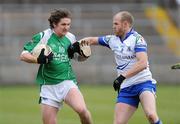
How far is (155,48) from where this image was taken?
→ 29906 millimetres

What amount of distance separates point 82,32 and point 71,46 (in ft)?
61.4

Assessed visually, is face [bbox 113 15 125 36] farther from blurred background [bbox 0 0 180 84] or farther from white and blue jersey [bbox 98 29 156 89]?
blurred background [bbox 0 0 180 84]

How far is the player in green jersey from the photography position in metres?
11.2

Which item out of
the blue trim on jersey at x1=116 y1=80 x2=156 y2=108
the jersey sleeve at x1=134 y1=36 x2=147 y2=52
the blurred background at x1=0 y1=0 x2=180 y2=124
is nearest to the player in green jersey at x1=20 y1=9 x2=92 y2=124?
the blue trim on jersey at x1=116 y1=80 x2=156 y2=108

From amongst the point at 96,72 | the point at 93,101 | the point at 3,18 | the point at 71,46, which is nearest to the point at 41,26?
the point at 3,18

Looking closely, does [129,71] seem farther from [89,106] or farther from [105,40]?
[89,106]

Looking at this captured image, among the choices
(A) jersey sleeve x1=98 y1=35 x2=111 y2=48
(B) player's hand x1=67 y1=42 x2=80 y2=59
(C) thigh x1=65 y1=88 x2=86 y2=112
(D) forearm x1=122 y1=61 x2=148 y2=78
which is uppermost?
(A) jersey sleeve x1=98 y1=35 x2=111 y2=48

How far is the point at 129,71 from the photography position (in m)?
10.8

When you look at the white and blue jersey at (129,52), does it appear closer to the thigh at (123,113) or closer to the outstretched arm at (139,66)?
the outstretched arm at (139,66)

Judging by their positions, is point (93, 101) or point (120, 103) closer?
point (120, 103)

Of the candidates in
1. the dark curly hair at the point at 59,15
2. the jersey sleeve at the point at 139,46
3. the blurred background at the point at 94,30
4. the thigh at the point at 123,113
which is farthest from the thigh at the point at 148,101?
the blurred background at the point at 94,30

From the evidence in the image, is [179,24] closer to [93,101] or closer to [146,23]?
[146,23]

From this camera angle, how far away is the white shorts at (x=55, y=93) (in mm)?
11242

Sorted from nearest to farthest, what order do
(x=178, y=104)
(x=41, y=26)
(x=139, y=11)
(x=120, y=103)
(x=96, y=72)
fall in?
(x=120, y=103)
(x=178, y=104)
(x=96, y=72)
(x=41, y=26)
(x=139, y=11)
